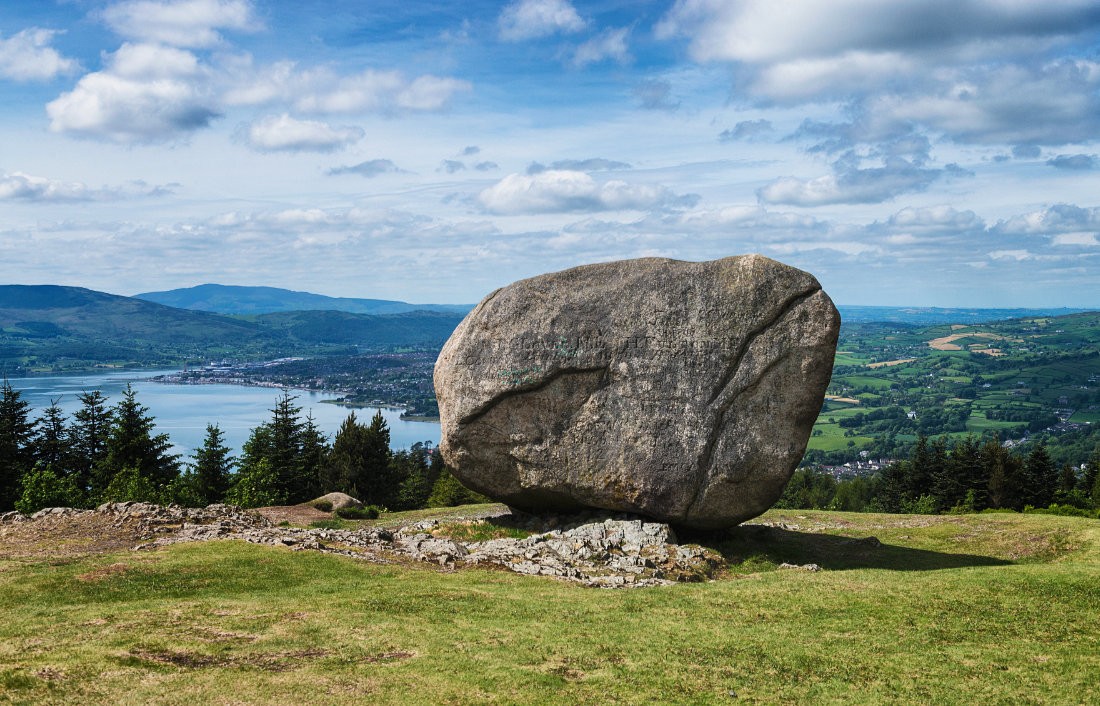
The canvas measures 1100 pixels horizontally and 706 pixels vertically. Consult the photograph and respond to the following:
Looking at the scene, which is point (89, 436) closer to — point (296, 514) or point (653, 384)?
point (296, 514)

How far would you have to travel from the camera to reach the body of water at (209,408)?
388 feet

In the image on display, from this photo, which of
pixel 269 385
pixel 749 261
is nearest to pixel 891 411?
pixel 269 385

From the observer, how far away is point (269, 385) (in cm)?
19988

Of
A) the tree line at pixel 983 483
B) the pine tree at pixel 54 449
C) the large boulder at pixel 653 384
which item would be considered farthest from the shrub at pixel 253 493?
the tree line at pixel 983 483

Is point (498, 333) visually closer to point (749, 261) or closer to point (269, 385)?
point (749, 261)

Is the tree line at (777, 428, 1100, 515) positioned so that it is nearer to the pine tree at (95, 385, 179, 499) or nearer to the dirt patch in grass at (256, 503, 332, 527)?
the dirt patch in grass at (256, 503, 332, 527)

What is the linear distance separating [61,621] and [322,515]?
67.6 ft

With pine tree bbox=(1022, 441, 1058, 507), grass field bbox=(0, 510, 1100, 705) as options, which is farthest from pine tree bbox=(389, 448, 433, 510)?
pine tree bbox=(1022, 441, 1058, 507)

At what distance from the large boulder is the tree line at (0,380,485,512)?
2462 cm

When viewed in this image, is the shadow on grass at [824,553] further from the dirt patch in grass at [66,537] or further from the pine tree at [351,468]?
the pine tree at [351,468]

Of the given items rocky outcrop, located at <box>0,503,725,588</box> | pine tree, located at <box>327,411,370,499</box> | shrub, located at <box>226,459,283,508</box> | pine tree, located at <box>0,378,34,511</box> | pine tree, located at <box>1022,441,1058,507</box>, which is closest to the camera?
rocky outcrop, located at <box>0,503,725,588</box>

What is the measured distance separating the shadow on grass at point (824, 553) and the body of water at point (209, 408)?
284ft

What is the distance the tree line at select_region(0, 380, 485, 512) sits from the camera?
4838cm

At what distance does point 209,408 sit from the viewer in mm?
148125
